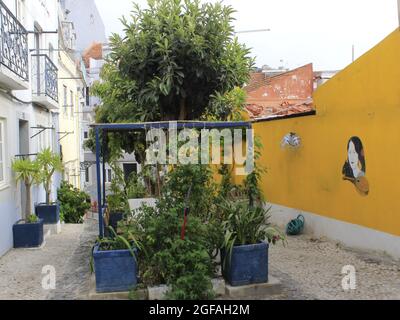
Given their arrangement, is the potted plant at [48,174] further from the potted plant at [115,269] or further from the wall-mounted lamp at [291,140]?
the wall-mounted lamp at [291,140]

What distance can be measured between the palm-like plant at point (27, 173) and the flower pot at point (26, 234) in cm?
25

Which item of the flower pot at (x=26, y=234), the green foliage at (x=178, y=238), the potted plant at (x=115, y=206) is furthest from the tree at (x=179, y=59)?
the flower pot at (x=26, y=234)

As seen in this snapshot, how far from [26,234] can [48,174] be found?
1463mm

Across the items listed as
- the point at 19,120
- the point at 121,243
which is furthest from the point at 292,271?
the point at 19,120

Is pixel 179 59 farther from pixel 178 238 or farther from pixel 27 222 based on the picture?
pixel 27 222

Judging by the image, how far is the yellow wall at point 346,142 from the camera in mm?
7043

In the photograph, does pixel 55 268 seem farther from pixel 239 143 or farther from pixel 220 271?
pixel 239 143

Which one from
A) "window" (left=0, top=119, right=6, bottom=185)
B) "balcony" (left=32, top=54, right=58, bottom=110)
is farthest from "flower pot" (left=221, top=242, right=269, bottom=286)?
"balcony" (left=32, top=54, right=58, bottom=110)

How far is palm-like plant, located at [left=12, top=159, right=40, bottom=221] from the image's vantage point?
880 cm

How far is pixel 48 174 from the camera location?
9.72m

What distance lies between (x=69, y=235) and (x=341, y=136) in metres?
6.21

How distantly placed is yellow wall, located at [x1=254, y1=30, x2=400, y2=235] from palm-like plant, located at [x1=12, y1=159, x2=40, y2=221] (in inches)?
208

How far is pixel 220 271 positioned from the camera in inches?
231

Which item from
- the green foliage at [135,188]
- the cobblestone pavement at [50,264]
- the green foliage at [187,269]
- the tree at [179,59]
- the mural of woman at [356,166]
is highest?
the tree at [179,59]
